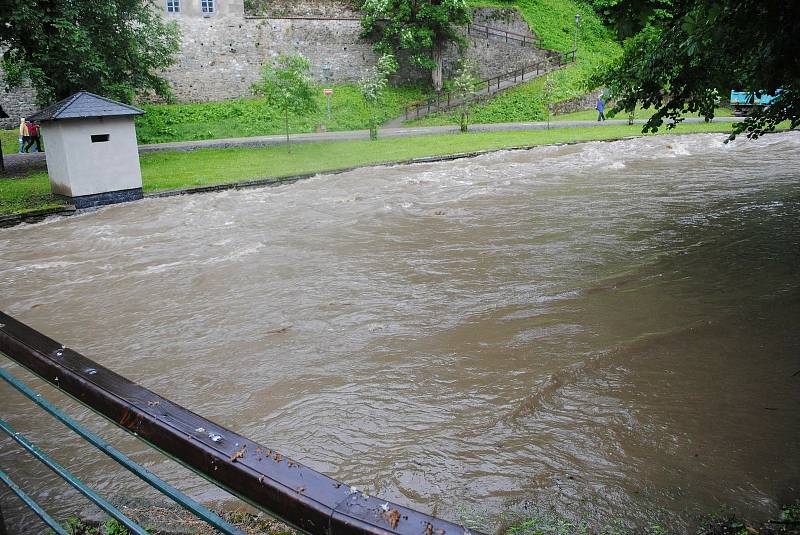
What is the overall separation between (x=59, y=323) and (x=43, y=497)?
Result: 4.00 metres

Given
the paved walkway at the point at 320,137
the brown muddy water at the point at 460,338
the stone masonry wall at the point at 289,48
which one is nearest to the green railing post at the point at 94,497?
the brown muddy water at the point at 460,338

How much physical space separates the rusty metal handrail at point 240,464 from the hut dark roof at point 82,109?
13040mm

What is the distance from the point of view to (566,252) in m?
10.1

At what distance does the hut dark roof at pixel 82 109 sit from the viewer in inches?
520

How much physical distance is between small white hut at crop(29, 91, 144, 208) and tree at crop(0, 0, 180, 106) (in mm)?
4022

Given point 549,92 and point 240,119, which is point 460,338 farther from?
point 549,92

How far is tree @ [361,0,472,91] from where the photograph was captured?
3308 cm

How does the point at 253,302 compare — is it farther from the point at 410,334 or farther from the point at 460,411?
the point at 460,411

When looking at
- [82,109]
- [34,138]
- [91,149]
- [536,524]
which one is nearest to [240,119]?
[34,138]

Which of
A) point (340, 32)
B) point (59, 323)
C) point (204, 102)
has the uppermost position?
point (340, 32)

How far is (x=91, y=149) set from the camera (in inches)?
548

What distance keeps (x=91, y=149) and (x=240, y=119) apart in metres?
16.5

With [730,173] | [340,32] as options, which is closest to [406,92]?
[340,32]

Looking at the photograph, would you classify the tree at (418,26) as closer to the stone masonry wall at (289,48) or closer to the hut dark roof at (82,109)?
the stone masonry wall at (289,48)
